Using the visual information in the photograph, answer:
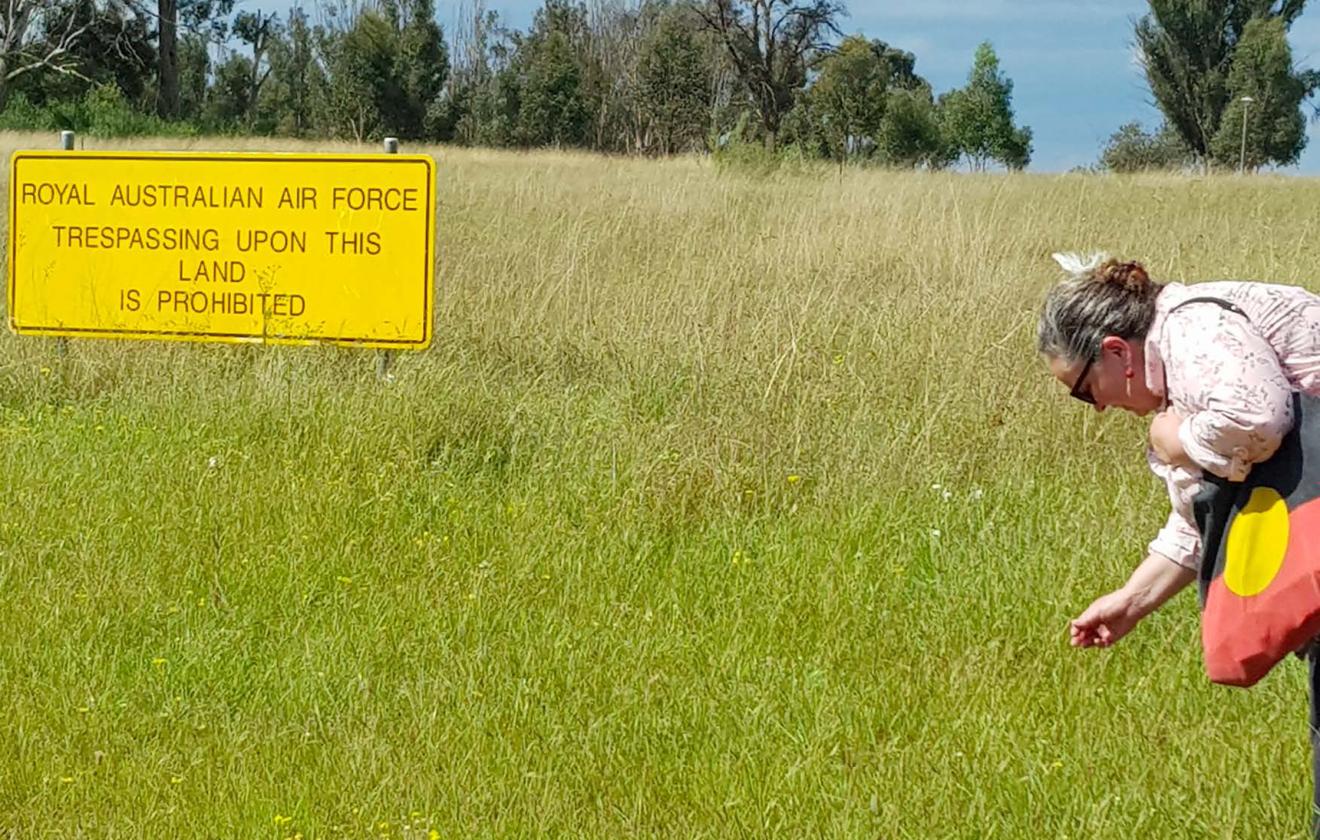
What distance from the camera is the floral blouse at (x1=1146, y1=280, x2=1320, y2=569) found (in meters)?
2.13

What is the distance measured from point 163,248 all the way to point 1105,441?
4.56 meters

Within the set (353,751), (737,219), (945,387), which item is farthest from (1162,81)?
(353,751)

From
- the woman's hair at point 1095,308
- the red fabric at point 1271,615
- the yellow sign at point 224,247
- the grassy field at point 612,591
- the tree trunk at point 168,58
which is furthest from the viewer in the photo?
the tree trunk at point 168,58

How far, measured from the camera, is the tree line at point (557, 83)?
1768 inches

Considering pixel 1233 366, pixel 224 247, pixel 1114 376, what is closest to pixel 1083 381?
pixel 1114 376

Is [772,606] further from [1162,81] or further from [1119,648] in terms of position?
[1162,81]

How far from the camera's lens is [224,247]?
6867mm

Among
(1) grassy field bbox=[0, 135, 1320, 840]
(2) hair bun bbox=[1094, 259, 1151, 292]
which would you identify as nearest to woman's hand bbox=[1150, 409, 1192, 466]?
(2) hair bun bbox=[1094, 259, 1151, 292]

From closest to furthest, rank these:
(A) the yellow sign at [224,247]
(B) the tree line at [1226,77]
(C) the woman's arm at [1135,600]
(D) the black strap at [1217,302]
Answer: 1. (D) the black strap at [1217,302]
2. (C) the woman's arm at [1135,600]
3. (A) the yellow sign at [224,247]
4. (B) the tree line at [1226,77]

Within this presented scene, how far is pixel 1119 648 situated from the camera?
148 inches

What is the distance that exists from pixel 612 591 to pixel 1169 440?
2199mm

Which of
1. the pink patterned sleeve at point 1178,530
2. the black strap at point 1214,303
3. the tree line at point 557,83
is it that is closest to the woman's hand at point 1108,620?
the pink patterned sleeve at point 1178,530

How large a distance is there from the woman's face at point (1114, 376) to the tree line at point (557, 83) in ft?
127

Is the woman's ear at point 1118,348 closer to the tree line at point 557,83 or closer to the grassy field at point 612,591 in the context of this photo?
the grassy field at point 612,591
